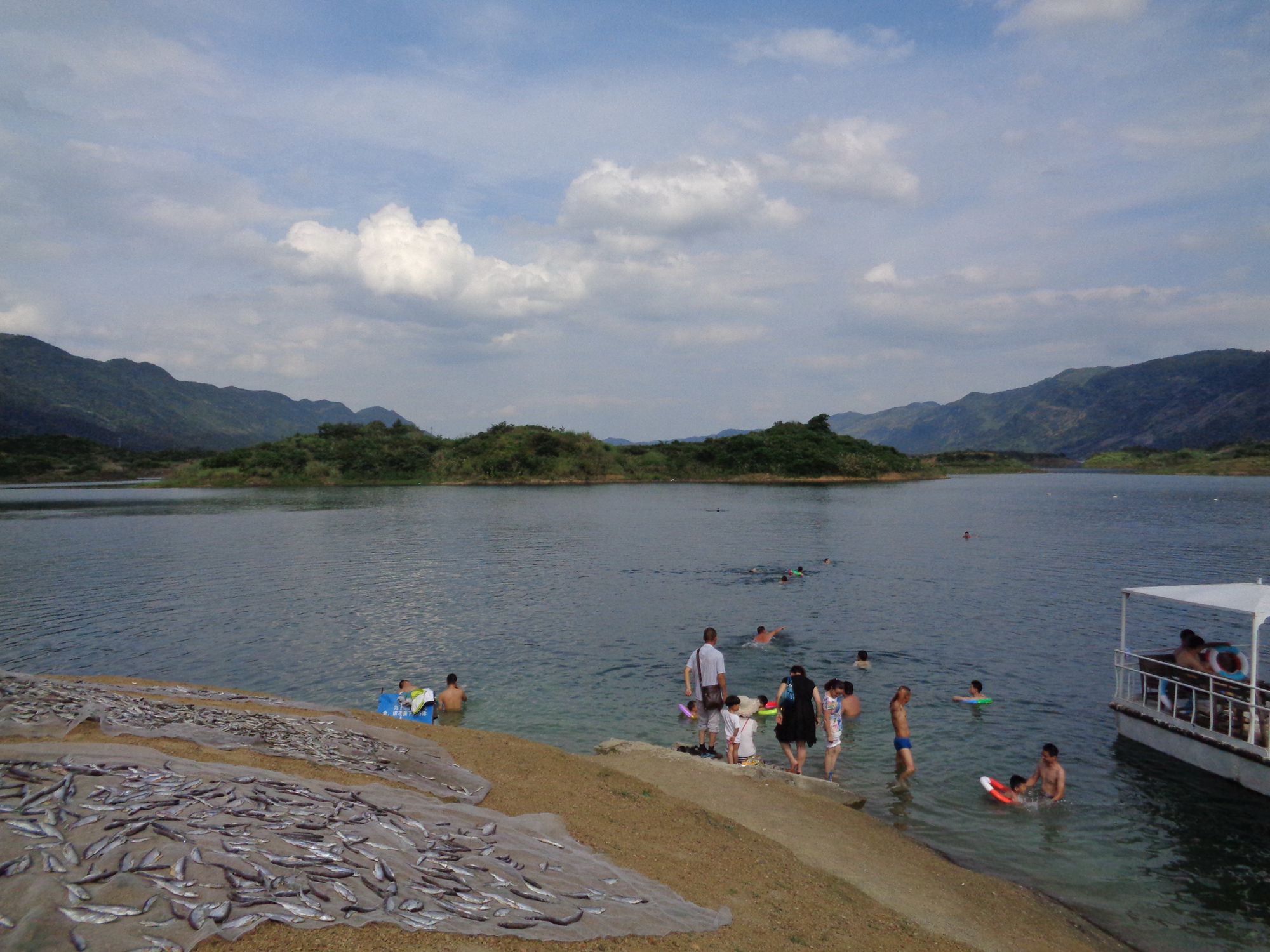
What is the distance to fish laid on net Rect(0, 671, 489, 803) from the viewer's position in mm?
10195

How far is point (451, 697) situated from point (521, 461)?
389 ft

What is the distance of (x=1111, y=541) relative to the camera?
51.3m

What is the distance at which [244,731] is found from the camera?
11312mm

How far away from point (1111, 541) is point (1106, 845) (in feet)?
154

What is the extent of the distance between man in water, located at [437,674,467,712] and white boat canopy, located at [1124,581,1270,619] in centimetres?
1581

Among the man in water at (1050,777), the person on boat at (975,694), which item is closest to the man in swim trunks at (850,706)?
the person on boat at (975,694)

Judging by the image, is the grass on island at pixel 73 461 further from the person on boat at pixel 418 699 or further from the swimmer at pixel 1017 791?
the swimmer at pixel 1017 791

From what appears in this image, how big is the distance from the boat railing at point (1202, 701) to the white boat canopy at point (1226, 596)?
1333 millimetres

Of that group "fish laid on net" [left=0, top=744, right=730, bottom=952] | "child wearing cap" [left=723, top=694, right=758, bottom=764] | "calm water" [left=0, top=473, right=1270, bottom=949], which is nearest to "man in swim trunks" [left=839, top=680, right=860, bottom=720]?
"calm water" [left=0, top=473, right=1270, bottom=949]

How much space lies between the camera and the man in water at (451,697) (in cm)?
1869

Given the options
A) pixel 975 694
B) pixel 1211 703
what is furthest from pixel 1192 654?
pixel 975 694

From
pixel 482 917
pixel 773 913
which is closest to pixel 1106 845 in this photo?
pixel 773 913

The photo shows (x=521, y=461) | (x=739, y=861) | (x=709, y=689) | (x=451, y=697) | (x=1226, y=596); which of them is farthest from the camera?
(x=521, y=461)

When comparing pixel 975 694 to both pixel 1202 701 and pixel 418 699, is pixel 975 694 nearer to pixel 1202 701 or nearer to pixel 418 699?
pixel 1202 701
